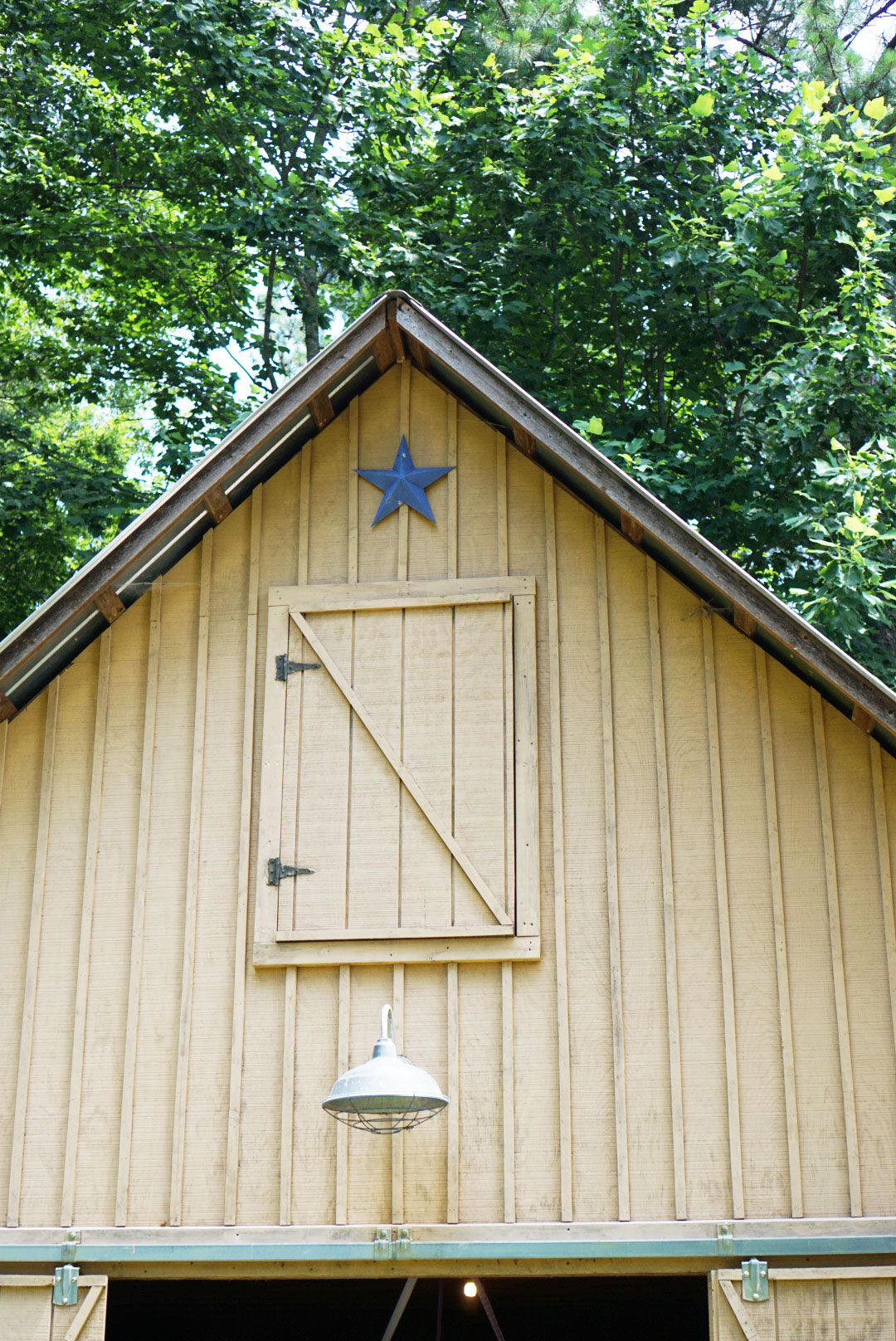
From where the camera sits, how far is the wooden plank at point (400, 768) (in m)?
6.68

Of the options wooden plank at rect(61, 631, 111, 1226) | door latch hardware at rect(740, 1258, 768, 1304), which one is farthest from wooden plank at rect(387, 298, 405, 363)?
door latch hardware at rect(740, 1258, 768, 1304)

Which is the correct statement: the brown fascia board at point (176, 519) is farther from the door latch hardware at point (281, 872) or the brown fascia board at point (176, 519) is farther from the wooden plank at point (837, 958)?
the wooden plank at point (837, 958)

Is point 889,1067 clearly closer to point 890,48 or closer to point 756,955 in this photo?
point 756,955

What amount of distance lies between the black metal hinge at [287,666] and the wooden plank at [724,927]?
191 cm

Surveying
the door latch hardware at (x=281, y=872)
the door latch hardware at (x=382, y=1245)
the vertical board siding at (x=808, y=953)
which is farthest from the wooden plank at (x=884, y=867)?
the door latch hardware at (x=281, y=872)

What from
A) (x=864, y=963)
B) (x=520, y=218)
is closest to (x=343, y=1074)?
(x=864, y=963)

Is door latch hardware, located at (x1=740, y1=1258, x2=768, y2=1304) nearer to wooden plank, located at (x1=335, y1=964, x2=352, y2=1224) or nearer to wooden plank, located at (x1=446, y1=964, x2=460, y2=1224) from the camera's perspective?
wooden plank, located at (x1=446, y1=964, x2=460, y2=1224)

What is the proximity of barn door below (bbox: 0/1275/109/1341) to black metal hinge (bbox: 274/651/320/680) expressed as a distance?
2.86m

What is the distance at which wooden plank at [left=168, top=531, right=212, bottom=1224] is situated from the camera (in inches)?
256

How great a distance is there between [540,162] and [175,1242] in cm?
968

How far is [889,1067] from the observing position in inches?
247

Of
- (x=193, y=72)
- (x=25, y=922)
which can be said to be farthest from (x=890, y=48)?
(x=25, y=922)

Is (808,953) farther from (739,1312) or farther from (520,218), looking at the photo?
(520,218)

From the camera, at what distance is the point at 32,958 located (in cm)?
687
